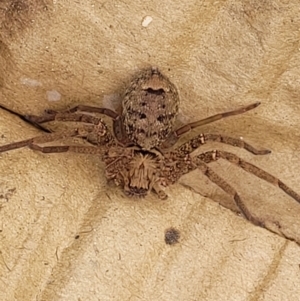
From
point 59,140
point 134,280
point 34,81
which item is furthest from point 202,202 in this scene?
point 34,81

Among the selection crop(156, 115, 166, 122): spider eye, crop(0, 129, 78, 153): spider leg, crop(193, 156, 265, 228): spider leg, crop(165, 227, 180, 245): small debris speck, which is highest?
crop(156, 115, 166, 122): spider eye

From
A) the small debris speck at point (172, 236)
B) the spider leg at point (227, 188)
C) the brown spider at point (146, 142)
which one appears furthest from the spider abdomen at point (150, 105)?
the small debris speck at point (172, 236)

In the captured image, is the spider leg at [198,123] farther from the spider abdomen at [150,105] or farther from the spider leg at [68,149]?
the spider leg at [68,149]

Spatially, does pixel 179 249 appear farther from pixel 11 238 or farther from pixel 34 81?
pixel 34 81

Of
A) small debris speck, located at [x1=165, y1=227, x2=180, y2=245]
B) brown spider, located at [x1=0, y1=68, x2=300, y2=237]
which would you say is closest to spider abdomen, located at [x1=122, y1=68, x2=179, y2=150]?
brown spider, located at [x1=0, y1=68, x2=300, y2=237]

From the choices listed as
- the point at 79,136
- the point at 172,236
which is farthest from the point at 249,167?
the point at 79,136

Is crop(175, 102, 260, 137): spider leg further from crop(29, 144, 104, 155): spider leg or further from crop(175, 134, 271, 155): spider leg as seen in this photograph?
crop(29, 144, 104, 155): spider leg

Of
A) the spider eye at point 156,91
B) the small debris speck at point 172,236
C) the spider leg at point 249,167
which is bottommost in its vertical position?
the small debris speck at point 172,236

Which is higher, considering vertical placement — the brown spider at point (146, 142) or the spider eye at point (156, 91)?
the spider eye at point (156, 91)

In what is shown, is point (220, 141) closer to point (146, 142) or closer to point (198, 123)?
point (198, 123)
